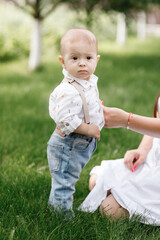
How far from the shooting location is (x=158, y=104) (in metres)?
2.57

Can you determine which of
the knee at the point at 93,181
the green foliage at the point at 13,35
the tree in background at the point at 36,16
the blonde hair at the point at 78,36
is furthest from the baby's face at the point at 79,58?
the green foliage at the point at 13,35

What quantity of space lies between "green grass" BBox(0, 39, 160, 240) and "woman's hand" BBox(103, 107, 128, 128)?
641 mm

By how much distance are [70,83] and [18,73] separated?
5913 millimetres

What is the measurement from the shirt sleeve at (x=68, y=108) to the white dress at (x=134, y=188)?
2.37 feet

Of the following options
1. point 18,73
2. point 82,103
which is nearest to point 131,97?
point 18,73

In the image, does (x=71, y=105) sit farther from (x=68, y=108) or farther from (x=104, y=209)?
(x=104, y=209)

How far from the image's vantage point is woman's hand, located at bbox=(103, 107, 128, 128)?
7.09 ft

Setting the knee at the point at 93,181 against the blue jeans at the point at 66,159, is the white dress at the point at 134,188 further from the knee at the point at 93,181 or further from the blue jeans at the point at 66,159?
the blue jeans at the point at 66,159

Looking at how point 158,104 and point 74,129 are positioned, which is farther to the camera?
point 158,104

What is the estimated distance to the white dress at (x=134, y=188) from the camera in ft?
7.72

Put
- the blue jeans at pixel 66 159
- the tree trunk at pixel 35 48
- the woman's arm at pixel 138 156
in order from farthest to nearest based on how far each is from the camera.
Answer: the tree trunk at pixel 35 48, the woman's arm at pixel 138 156, the blue jeans at pixel 66 159

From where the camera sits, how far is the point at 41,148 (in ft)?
11.5

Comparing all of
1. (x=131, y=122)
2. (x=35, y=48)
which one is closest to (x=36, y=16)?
(x=35, y=48)

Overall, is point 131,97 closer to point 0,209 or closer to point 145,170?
point 145,170
